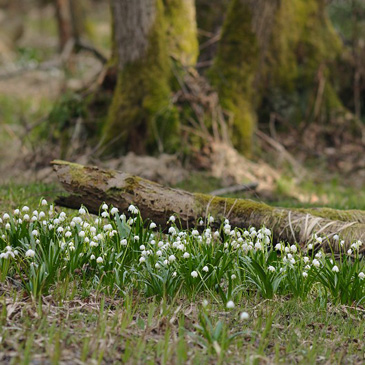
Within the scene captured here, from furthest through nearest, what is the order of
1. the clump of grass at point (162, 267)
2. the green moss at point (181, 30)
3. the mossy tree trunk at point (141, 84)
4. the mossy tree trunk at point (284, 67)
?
the mossy tree trunk at point (284, 67), the green moss at point (181, 30), the mossy tree trunk at point (141, 84), the clump of grass at point (162, 267)

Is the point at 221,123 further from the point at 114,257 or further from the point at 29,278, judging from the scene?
the point at 29,278

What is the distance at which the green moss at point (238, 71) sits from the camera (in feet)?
29.6

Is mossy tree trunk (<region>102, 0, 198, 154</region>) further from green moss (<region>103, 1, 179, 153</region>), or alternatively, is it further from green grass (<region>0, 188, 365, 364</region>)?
green grass (<region>0, 188, 365, 364</region>)

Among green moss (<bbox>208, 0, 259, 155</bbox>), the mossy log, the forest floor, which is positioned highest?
green moss (<bbox>208, 0, 259, 155</bbox>)

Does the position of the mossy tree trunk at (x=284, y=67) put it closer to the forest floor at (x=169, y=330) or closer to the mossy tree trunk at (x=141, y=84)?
the mossy tree trunk at (x=141, y=84)

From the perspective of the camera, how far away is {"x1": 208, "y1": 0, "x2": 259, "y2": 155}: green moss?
9031 millimetres

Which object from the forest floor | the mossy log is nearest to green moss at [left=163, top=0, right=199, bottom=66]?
the mossy log

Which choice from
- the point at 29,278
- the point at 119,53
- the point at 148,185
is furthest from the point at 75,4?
the point at 29,278

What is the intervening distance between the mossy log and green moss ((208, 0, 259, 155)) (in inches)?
168

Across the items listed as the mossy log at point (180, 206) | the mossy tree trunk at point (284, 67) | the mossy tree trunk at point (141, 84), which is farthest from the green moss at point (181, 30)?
the mossy log at point (180, 206)

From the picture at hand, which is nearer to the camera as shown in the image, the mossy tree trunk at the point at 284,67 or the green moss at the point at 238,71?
the green moss at the point at 238,71

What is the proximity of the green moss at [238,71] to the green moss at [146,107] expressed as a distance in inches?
41.3

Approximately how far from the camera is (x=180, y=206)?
4828 millimetres

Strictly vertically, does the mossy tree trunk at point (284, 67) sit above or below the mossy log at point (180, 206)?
above
